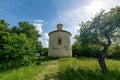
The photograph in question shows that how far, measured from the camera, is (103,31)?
12.2 m

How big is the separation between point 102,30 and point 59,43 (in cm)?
2175

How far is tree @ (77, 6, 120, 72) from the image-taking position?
1202 centimetres

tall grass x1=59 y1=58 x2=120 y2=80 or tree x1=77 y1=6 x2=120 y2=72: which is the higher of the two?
tree x1=77 y1=6 x2=120 y2=72

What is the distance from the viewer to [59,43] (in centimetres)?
3366

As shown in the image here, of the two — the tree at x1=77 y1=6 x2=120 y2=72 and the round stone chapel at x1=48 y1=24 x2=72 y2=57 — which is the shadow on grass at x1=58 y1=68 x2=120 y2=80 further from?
the round stone chapel at x1=48 y1=24 x2=72 y2=57

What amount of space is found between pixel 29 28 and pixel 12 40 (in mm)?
13116

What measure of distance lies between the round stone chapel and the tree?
2031 cm

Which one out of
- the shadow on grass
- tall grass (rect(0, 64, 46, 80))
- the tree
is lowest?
the shadow on grass

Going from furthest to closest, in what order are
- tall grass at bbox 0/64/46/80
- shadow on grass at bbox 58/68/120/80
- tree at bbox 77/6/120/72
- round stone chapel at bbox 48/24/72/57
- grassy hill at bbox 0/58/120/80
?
round stone chapel at bbox 48/24/72/57 → tree at bbox 77/6/120/72 → grassy hill at bbox 0/58/120/80 → shadow on grass at bbox 58/68/120/80 → tall grass at bbox 0/64/46/80

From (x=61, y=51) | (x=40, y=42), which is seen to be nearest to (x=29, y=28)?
(x=40, y=42)

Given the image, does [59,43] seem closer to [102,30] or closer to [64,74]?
[102,30]

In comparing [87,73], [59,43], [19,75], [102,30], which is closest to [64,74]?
[87,73]

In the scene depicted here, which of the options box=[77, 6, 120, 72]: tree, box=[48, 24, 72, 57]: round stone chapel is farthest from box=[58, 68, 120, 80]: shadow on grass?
box=[48, 24, 72, 57]: round stone chapel

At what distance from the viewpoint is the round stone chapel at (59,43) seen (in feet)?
108
